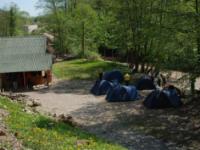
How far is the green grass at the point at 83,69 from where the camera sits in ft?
154

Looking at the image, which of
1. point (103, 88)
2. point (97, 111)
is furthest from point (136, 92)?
point (97, 111)

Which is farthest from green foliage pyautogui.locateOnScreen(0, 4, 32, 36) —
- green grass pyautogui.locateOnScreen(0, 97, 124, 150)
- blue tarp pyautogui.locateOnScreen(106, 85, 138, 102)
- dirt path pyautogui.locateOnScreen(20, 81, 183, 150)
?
green grass pyautogui.locateOnScreen(0, 97, 124, 150)

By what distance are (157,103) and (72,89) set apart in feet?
39.8

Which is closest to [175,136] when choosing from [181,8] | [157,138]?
[157,138]

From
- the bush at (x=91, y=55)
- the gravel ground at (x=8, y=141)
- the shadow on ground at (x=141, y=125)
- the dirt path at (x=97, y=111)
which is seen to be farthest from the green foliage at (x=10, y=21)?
the gravel ground at (x=8, y=141)

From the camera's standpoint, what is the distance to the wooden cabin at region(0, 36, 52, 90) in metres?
39.2

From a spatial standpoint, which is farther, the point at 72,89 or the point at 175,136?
the point at 72,89

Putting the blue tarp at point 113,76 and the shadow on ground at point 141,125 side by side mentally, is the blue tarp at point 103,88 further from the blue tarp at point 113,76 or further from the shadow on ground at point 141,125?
the shadow on ground at point 141,125

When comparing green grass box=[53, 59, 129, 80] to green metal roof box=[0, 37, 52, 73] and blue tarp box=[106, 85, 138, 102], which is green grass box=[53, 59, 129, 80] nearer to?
green metal roof box=[0, 37, 52, 73]

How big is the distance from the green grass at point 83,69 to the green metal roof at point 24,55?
5.26 meters

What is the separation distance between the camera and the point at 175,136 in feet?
69.4

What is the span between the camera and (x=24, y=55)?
41594mm

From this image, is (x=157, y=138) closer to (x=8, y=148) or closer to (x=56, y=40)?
(x=8, y=148)

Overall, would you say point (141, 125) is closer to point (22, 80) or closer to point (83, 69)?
point (22, 80)
